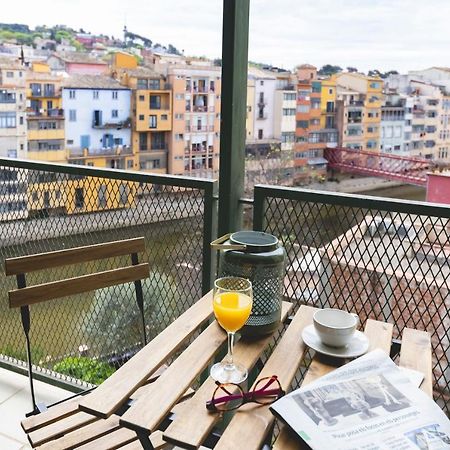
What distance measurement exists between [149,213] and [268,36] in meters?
4.00

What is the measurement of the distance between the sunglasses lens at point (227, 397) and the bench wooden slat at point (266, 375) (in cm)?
2

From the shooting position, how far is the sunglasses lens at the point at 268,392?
1076 mm

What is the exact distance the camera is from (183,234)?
7.07ft

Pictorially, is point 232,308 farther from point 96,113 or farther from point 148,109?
point 96,113

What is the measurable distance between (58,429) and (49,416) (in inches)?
2.7

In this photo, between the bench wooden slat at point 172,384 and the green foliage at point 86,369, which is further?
the green foliage at point 86,369

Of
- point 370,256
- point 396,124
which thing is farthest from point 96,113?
point 370,256

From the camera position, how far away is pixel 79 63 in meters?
6.09

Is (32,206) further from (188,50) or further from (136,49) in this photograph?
(136,49)

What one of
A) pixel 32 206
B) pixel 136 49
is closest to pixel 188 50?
pixel 136 49

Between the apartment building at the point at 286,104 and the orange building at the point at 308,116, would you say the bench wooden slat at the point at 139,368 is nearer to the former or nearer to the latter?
the orange building at the point at 308,116

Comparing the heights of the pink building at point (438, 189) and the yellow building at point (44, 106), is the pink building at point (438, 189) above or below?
below

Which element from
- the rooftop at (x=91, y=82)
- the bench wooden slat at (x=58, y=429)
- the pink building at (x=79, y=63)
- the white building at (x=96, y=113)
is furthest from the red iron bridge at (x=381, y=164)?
the pink building at (x=79, y=63)

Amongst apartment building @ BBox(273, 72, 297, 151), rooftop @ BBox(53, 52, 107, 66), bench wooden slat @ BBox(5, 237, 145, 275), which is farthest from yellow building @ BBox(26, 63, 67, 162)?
bench wooden slat @ BBox(5, 237, 145, 275)
